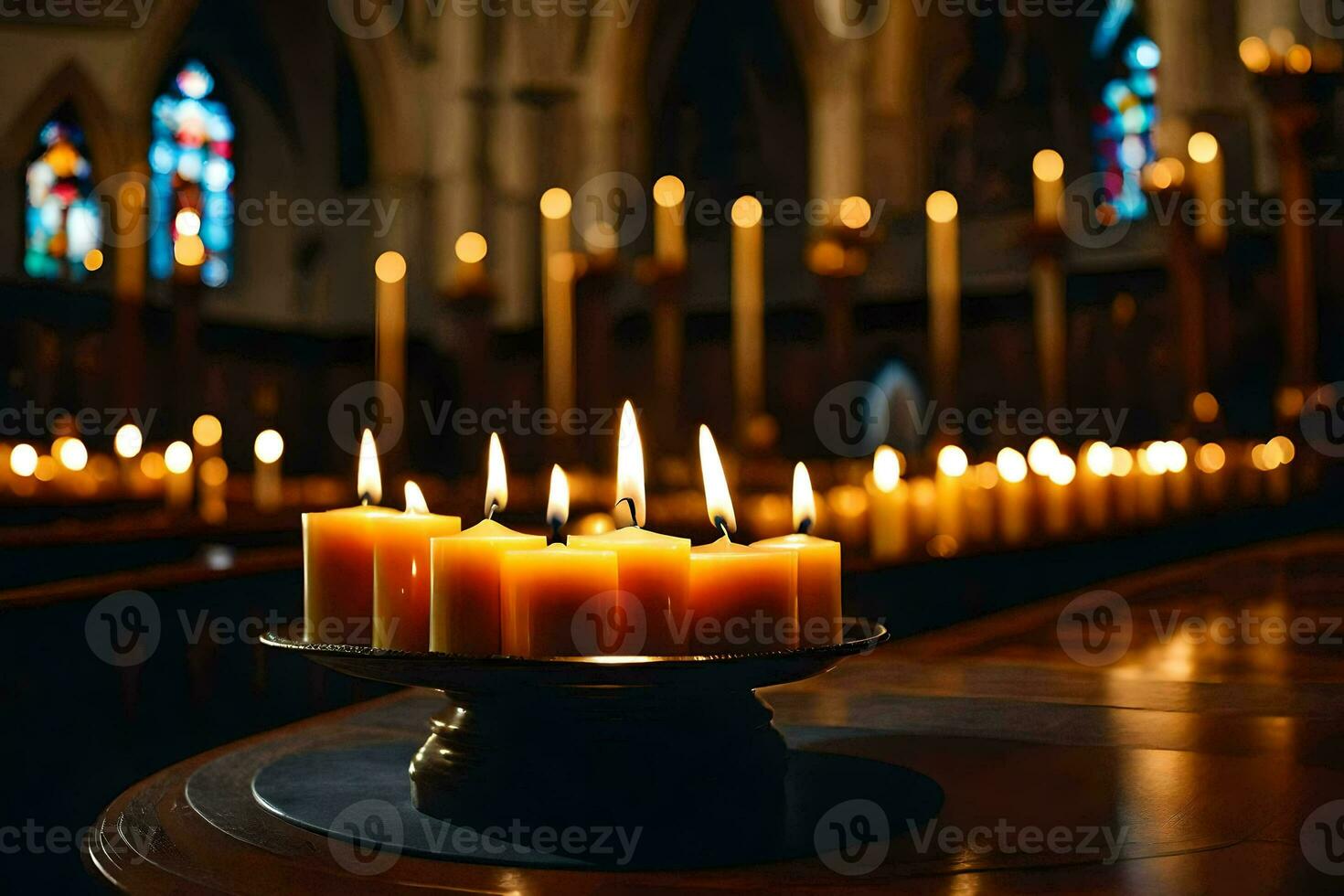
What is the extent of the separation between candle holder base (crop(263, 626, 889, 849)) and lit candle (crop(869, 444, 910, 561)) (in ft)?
7.64

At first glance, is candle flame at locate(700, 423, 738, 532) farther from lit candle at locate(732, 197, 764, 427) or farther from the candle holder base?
lit candle at locate(732, 197, 764, 427)

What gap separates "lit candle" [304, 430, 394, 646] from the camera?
112 cm

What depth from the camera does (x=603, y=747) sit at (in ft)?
3.25

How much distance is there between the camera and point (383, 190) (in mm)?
16750

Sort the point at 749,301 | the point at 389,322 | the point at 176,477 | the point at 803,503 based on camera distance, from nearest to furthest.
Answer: the point at 803,503
the point at 176,477
the point at 389,322
the point at 749,301

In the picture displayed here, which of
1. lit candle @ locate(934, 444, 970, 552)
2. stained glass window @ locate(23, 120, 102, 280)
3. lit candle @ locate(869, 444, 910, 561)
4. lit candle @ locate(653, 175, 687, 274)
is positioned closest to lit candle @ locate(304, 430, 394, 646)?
lit candle @ locate(869, 444, 910, 561)

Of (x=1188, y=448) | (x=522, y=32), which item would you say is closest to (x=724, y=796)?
(x=1188, y=448)

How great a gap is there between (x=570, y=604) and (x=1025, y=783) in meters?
0.41

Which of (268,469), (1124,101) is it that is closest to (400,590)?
(268,469)

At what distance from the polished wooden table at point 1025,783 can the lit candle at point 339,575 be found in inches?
5.6

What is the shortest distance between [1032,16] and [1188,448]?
422 inches

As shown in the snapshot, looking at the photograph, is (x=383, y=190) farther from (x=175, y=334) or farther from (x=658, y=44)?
(x=175, y=334)

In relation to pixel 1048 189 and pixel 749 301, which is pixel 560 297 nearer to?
pixel 749 301

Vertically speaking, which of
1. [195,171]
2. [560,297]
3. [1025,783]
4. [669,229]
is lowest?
[1025,783]
